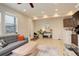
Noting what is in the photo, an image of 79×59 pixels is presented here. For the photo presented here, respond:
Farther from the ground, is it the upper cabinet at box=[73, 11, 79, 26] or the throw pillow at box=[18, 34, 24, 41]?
the upper cabinet at box=[73, 11, 79, 26]

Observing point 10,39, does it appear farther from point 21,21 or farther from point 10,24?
point 21,21

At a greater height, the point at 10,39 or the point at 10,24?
the point at 10,24

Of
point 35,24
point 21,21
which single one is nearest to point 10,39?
point 21,21

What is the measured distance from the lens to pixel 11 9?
392cm

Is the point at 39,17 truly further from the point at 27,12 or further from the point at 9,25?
the point at 9,25

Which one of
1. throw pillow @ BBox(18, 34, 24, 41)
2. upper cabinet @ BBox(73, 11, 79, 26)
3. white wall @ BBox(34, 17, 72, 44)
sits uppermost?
upper cabinet @ BBox(73, 11, 79, 26)

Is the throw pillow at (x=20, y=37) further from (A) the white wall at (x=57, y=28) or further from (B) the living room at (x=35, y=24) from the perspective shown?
(A) the white wall at (x=57, y=28)

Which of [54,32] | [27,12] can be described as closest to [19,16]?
[27,12]

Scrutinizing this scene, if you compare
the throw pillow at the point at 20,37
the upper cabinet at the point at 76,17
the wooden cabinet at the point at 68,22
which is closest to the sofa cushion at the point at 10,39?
the throw pillow at the point at 20,37

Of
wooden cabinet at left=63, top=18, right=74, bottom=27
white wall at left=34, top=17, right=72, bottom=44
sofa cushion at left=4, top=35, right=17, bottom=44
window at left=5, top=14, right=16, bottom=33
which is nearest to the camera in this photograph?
sofa cushion at left=4, top=35, right=17, bottom=44

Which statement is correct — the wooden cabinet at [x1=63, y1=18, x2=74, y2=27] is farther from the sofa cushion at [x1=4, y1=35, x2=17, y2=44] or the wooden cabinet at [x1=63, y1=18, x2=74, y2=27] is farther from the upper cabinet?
the sofa cushion at [x1=4, y1=35, x2=17, y2=44]

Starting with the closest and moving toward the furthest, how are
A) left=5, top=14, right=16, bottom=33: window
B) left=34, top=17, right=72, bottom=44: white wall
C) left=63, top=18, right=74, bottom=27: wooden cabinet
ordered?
left=5, top=14, right=16, bottom=33: window → left=63, top=18, right=74, bottom=27: wooden cabinet → left=34, top=17, right=72, bottom=44: white wall

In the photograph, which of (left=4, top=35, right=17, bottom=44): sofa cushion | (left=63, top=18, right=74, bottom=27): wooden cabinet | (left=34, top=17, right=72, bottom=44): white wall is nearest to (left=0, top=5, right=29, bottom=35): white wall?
(left=4, top=35, right=17, bottom=44): sofa cushion

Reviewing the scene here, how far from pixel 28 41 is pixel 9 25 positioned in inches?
47.3
